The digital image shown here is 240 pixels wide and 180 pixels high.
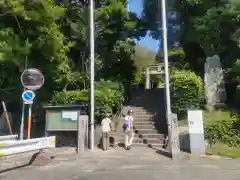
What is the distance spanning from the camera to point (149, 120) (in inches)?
600

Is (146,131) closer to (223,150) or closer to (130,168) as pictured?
(223,150)

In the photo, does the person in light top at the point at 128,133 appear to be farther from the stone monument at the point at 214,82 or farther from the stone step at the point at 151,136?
the stone monument at the point at 214,82

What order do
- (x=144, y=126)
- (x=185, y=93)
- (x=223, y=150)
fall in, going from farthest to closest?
(x=144, y=126) → (x=185, y=93) → (x=223, y=150)

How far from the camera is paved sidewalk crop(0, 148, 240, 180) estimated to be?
26.2 ft

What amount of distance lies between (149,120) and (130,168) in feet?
20.8

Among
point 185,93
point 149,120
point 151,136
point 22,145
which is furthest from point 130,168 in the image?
point 149,120

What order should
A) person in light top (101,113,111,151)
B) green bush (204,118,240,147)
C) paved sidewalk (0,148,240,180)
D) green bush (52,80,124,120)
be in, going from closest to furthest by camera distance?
paved sidewalk (0,148,240,180)
green bush (204,118,240,147)
person in light top (101,113,111,151)
green bush (52,80,124,120)

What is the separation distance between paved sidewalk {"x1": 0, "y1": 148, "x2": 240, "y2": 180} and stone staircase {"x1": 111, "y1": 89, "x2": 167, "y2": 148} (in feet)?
6.31

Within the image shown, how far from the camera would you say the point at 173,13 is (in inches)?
766

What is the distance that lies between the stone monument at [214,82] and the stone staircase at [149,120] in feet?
8.30

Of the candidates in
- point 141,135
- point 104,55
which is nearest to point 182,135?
point 141,135

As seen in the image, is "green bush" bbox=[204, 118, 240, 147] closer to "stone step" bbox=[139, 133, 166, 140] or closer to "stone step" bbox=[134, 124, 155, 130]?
"stone step" bbox=[139, 133, 166, 140]

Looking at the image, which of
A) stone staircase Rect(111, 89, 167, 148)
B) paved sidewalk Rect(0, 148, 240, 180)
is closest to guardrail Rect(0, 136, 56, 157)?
paved sidewalk Rect(0, 148, 240, 180)

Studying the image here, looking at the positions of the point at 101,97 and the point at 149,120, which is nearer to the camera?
the point at 101,97
